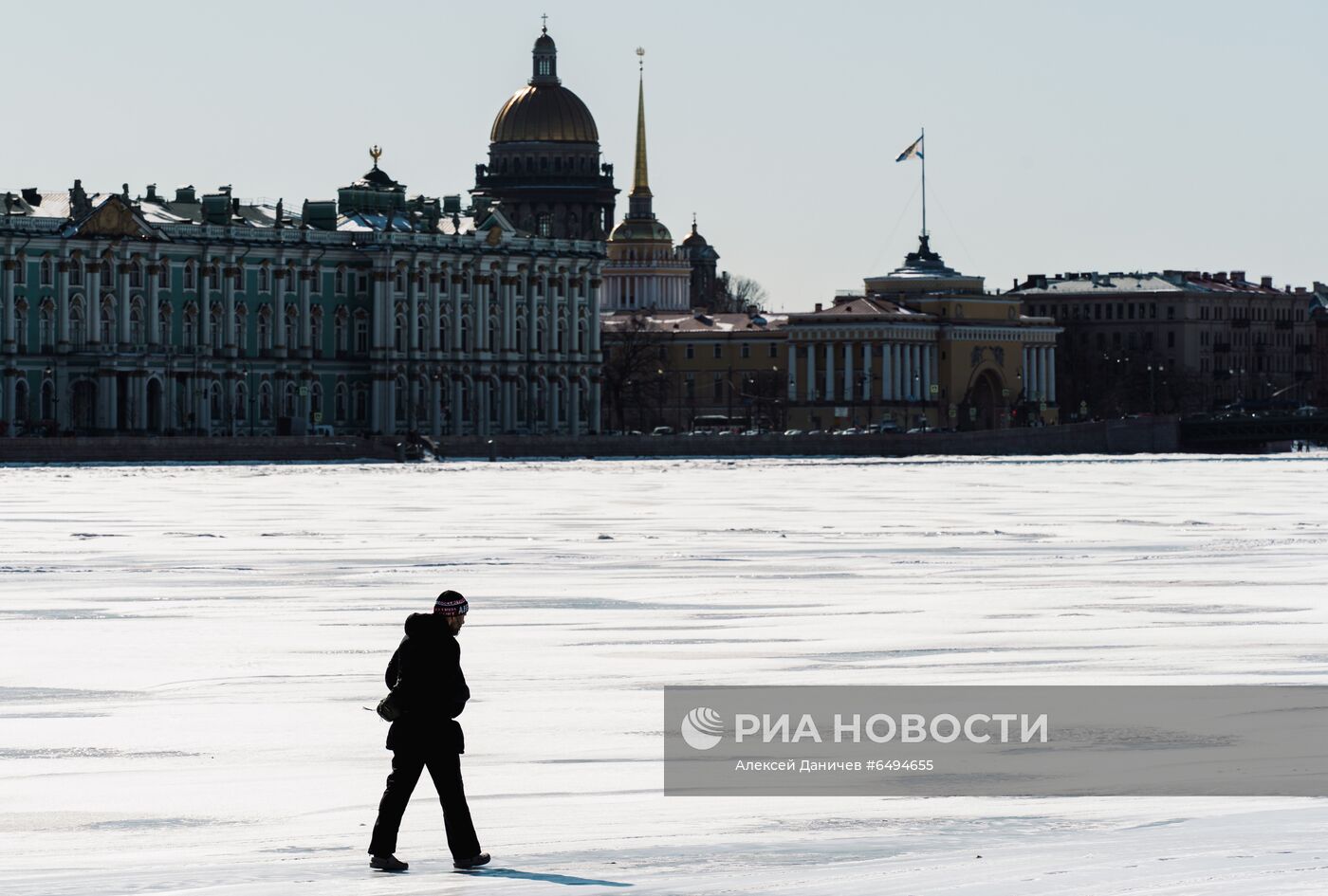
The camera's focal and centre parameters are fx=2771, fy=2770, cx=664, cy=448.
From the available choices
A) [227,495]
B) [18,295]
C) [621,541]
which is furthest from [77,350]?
[621,541]

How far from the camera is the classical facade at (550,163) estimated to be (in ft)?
518

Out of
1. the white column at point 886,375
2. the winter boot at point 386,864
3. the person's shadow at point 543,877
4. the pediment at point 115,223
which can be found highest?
the pediment at point 115,223

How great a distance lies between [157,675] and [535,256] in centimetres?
10478

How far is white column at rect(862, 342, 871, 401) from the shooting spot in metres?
148

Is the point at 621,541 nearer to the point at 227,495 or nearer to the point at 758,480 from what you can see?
the point at 227,495

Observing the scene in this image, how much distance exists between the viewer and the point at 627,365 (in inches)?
5522

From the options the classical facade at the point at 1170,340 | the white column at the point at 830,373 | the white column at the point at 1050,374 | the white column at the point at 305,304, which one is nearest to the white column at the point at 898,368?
the white column at the point at 830,373

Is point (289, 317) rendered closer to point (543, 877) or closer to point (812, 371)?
point (812, 371)

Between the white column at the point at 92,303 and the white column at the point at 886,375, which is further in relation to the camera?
the white column at the point at 886,375

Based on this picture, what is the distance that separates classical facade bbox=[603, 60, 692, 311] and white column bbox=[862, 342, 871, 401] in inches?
1520

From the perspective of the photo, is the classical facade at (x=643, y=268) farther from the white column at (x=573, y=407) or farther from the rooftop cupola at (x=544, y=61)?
the white column at (x=573, y=407)

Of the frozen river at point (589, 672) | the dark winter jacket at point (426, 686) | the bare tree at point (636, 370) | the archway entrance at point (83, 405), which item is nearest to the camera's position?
the dark winter jacket at point (426, 686)

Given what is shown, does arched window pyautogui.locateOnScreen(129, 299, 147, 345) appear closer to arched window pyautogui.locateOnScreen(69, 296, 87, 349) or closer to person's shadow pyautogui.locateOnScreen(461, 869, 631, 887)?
arched window pyautogui.locateOnScreen(69, 296, 87, 349)

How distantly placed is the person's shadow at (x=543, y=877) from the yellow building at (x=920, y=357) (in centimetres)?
13093
